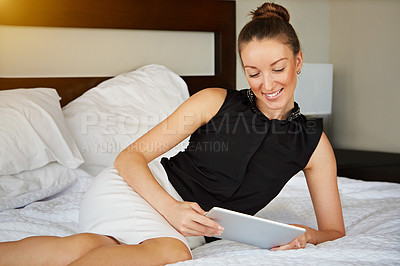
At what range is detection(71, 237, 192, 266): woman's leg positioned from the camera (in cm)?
94

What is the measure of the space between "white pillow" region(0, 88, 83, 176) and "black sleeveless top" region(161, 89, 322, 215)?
71 centimetres

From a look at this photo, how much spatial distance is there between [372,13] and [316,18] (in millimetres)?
436

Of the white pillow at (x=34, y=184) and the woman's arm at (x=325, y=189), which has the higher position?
the woman's arm at (x=325, y=189)

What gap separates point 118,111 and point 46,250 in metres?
1.31

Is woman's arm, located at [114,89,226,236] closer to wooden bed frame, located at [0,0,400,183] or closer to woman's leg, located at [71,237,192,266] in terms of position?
woman's leg, located at [71,237,192,266]

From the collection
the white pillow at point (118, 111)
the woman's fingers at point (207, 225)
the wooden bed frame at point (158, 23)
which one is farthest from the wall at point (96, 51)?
the woman's fingers at point (207, 225)

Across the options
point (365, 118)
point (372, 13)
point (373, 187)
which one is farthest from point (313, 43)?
point (373, 187)

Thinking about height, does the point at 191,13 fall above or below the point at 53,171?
above

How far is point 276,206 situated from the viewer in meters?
1.77

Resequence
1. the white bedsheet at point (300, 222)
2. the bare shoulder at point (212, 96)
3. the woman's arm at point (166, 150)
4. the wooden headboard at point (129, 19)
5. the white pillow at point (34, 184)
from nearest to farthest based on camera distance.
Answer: the white bedsheet at point (300, 222) → the woman's arm at point (166, 150) → the bare shoulder at point (212, 96) → the white pillow at point (34, 184) → the wooden headboard at point (129, 19)

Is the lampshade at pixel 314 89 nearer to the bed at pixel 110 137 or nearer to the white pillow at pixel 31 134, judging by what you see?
the bed at pixel 110 137

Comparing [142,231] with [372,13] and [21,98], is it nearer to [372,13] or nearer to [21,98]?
[21,98]

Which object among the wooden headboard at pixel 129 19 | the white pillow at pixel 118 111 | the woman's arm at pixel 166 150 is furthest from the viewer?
the wooden headboard at pixel 129 19

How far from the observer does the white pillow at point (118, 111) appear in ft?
7.13
